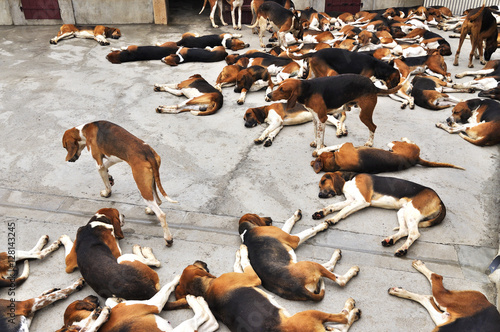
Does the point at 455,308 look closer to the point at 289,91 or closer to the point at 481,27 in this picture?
the point at 289,91

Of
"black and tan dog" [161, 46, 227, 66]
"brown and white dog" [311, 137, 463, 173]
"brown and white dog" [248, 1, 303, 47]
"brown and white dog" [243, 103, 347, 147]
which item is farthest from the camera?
"brown and white dog" [248, 1, 303, 47]

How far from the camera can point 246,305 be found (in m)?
3.56

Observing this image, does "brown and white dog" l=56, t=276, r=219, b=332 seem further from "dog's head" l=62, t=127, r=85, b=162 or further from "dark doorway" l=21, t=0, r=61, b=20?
"dark doorway" l=21, t=0, r=61, b=20

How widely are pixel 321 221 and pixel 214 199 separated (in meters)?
1.42

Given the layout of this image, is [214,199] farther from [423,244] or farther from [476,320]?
[476,320]

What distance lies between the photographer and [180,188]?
18.9ft

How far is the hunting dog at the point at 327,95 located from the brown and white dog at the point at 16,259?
340 cm

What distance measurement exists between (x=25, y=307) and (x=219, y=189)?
2691 mm

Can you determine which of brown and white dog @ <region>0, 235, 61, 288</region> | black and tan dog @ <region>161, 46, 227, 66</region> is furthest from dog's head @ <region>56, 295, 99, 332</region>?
black and tan dog @ <region>161, 46, 227, 66</region>

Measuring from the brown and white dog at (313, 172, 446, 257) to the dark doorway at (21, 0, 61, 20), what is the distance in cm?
1088

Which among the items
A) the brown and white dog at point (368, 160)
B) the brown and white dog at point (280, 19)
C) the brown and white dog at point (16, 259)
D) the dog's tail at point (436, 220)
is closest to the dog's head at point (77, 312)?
the brown and white dog at point (16, 259)

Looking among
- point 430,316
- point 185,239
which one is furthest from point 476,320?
point 185,239

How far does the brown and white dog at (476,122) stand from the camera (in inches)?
259

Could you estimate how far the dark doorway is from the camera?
12477mm
